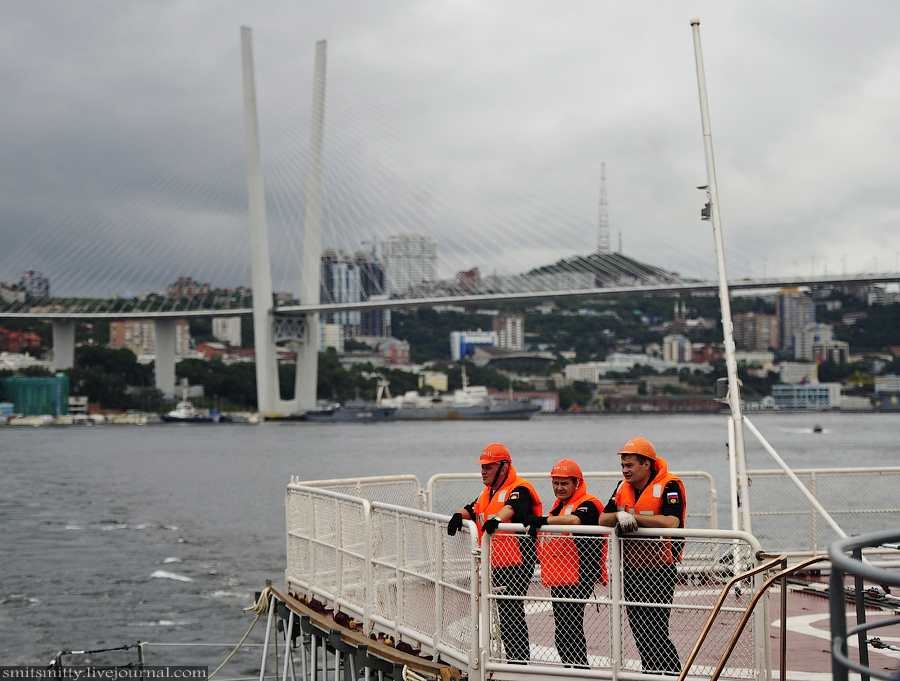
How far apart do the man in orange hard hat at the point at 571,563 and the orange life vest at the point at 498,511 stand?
162 mm

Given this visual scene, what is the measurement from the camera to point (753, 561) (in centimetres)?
517

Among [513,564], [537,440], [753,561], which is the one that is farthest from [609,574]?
[537,440]


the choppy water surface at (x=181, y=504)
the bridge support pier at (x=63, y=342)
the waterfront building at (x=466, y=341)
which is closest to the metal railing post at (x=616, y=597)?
the choppy water surface at (x=181, y=504)

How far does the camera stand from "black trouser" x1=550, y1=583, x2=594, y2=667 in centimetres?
567

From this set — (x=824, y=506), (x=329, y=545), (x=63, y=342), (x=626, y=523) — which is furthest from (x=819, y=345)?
(x=626, y=523)

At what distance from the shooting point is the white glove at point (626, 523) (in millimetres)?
5109

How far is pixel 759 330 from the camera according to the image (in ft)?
505

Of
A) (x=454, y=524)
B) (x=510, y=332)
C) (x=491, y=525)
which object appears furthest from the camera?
(x=510, y=332)

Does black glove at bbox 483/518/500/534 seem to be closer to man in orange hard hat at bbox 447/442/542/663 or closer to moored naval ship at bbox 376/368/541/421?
man in orange hard hat at bbox 447/442/542/663

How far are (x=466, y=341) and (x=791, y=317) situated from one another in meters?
51.2

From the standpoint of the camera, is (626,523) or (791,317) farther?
(791,317)

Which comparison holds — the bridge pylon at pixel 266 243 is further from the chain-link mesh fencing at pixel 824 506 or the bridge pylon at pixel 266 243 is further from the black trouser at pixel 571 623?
the black trouser at pixel 571 623

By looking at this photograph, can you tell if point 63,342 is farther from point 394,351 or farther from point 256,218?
point 394,351

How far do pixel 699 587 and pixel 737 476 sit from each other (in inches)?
38.7
